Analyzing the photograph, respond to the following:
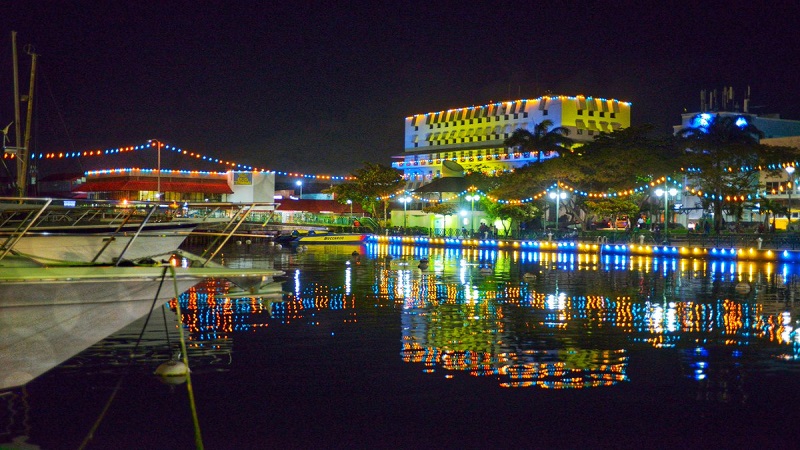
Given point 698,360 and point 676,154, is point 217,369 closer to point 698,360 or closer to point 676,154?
point 698,360

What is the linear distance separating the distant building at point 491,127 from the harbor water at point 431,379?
289ft

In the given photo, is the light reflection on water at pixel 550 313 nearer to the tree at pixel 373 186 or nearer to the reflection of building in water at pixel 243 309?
the reflection of building in water at pixel 243 309

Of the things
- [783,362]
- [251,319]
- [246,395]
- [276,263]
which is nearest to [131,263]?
[246,395]

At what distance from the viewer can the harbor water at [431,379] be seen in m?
11.1

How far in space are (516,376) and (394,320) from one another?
6817 millimetres

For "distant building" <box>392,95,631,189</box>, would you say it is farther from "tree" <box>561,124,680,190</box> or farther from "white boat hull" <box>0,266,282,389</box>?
"white boat hull" <box>0,266,282,389</box>

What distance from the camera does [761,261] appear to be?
139 ft

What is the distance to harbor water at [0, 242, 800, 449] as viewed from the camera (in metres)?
11.1

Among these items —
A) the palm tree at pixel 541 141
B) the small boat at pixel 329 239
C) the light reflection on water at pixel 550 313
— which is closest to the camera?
the light reflection on water at pixel 550 313

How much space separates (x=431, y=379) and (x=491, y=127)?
116m

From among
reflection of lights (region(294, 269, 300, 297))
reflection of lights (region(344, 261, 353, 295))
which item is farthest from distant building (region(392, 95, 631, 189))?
Answer: reflection of lights (region(294, 269, 300, 297))

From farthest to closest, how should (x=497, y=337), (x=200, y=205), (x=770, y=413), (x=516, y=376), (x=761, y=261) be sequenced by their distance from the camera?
1. (x=761, y=261)
2. (x=497, y=337)
3. (x=200, y=205)
4. (x=516, y=376)
5. (x=770, y=413)

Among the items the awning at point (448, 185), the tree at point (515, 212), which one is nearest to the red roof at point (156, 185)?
the awning at point (448, 185)

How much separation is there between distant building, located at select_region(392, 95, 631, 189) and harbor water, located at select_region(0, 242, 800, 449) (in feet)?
289
